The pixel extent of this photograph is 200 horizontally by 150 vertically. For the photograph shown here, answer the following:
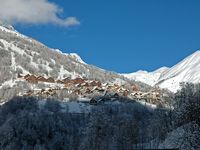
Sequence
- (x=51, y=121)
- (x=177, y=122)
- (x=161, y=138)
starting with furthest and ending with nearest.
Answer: (x=51, y=121), (x=161, y=138), (x=177, y=122)

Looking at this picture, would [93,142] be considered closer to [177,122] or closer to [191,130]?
[177,122]

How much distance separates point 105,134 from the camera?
145 m

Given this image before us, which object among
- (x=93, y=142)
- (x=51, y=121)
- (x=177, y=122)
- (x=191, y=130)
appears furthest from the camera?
(x=51, y=121)

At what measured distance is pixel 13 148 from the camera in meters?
181

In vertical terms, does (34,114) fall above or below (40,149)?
above

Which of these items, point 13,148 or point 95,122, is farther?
point 13,148

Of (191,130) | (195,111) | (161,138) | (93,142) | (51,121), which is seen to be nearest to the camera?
(191,130)

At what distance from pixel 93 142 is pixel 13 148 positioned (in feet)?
153

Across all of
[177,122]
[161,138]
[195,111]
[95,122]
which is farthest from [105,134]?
[195,111]

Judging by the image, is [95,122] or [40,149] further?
[40,149]

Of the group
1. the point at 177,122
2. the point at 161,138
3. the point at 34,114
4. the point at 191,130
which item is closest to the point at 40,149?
the point at 34,114

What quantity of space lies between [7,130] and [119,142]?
200ft

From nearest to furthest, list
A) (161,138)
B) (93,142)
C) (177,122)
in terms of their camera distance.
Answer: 1. (177,122)
2. (161,138)
3. (93,142)

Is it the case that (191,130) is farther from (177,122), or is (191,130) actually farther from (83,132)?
(83,132)
